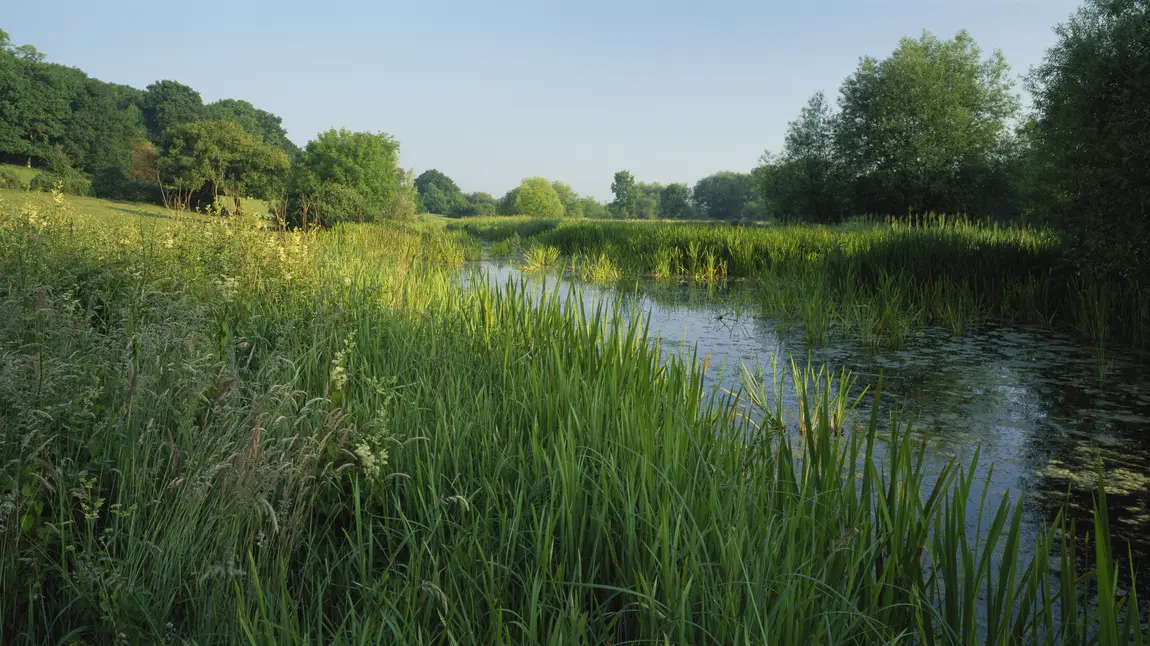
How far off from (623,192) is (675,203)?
55.6ft

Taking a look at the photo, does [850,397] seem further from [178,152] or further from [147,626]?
[178,152]

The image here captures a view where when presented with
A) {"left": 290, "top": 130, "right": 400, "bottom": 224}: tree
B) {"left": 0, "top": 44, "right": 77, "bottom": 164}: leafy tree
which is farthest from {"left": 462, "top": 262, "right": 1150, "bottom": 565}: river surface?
{"left": 0, "top": 44, "right": 77, "bottom": 164}: leafy tree

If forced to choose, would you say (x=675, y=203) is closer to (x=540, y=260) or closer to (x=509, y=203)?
(x=509, y=203)

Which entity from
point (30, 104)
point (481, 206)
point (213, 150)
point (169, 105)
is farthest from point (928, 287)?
point (481, 206)

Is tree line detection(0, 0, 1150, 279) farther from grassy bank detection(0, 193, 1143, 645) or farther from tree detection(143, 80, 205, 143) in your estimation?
grassy bank detection(0, 193, 1143, 645)

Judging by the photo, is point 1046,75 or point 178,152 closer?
point 1046,75

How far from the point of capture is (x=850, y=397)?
4.65m

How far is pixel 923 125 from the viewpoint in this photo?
28.2 meters

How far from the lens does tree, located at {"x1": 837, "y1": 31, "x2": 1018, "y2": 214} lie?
27.3 m

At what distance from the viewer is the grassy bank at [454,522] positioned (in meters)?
1.53

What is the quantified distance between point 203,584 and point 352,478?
2.37 ft

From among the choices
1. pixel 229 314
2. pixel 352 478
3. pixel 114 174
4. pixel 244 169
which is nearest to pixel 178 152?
pixel 114 174

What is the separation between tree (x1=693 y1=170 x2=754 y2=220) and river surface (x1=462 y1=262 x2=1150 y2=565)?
243ft

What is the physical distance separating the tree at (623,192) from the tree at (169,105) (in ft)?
183
